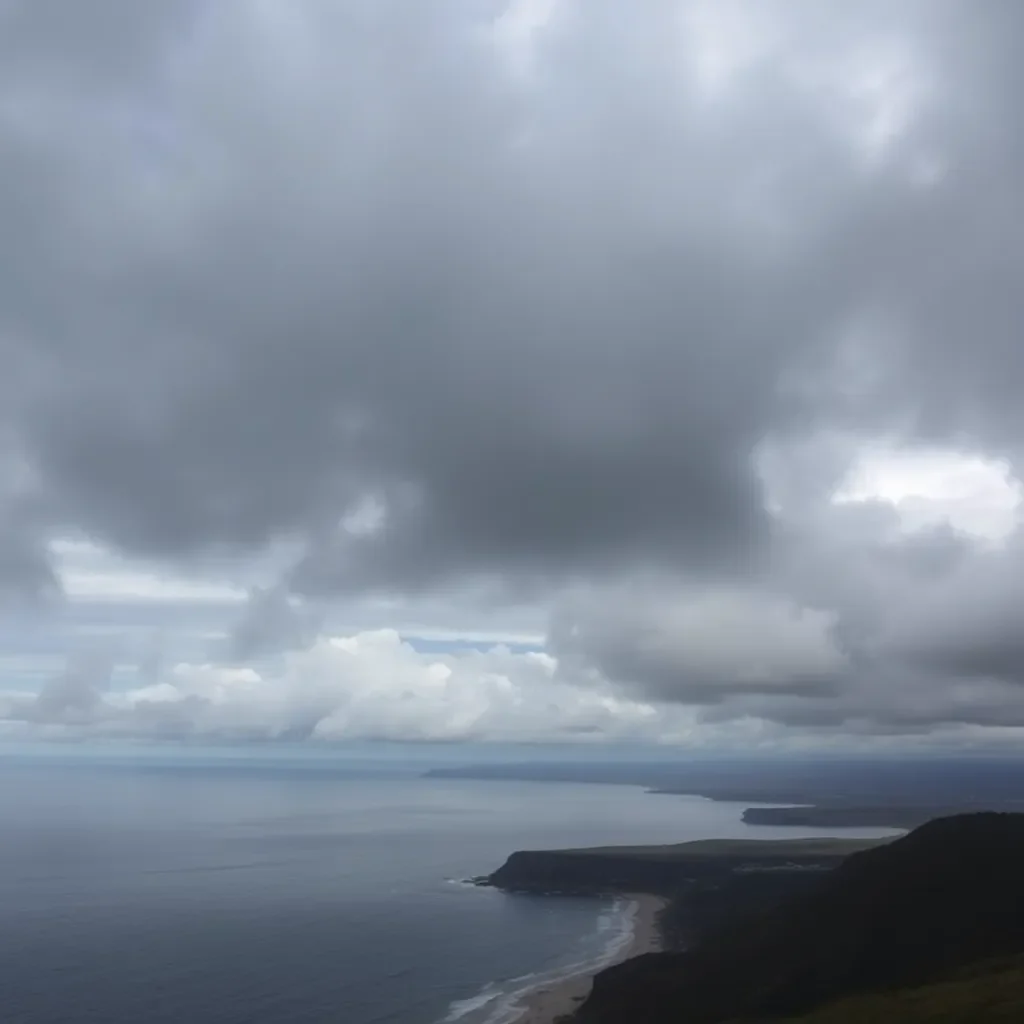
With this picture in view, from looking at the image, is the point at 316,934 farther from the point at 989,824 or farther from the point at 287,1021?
the point at 989,824

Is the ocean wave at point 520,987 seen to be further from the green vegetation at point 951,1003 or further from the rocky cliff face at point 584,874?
the green vegetation at point 951,1003

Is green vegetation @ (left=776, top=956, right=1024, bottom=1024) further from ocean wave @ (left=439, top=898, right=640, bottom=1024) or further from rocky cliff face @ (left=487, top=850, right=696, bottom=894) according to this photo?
rocky cliff face @ (left=487, top=850, right=696, bottom=894)

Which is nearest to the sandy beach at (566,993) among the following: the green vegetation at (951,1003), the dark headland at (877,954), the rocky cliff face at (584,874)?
the dark headland at (877,954)

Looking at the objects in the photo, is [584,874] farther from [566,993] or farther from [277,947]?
[566,993]

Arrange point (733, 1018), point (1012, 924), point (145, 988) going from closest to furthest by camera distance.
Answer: point (733, 1018), point (1012, 924), point (145, 988)

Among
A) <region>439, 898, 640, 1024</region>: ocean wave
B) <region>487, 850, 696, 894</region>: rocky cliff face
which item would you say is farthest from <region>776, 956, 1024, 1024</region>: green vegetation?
<region>487, 850, 696, 894</region>: rocky cliff face

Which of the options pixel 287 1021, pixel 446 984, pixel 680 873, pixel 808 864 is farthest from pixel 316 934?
pixel 808 864
